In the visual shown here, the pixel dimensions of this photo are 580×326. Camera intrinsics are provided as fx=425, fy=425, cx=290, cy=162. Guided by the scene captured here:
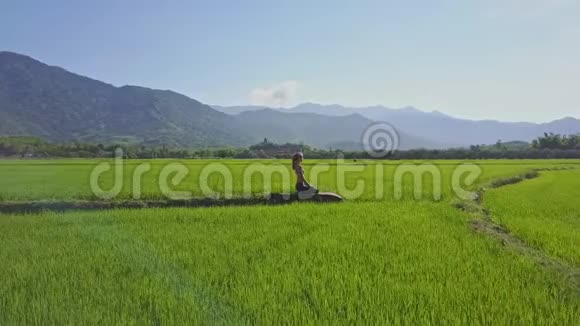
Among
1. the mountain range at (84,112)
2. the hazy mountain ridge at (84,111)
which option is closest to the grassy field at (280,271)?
the mountain range at (84,112)

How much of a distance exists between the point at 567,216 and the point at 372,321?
739cm

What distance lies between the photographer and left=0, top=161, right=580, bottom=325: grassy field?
3.17 meters

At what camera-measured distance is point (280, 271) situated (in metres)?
4.27

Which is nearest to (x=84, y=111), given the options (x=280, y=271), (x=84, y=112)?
(x=84, y=112)

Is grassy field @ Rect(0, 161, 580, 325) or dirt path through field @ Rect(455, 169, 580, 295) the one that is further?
dirt path through field @ Rect(455, 169, 580, 295)

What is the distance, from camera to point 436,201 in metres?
10.5

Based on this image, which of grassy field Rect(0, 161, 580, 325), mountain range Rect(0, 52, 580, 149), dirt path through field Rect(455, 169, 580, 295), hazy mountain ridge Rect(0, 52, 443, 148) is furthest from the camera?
hazy mountain ridge Rect(0, 52, 443, 148)

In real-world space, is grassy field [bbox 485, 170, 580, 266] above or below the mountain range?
below

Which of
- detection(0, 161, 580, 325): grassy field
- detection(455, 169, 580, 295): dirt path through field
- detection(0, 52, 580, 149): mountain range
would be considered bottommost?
detection(455, 169, 580, 295): dirt path through field

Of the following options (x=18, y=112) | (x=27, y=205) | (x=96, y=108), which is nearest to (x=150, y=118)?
(x=96, y=108)

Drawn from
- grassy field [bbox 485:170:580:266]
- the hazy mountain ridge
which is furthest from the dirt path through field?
the hazy mountain ridge

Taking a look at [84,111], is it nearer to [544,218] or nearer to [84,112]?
[84,112]

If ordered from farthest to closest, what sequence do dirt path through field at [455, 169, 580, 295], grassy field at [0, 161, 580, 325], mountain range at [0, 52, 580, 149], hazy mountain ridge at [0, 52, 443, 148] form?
hazy mountain ridge at [0, 52, 443, 148] → mountain range at [0, 52, 580, 149] → dirt path through field at [455, 169, 580, 295] → grassy field at [0, 161, 580, 325]

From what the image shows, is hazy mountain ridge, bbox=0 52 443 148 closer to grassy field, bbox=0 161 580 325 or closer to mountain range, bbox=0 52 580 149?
mountain range, bbox=0 52 580 149
